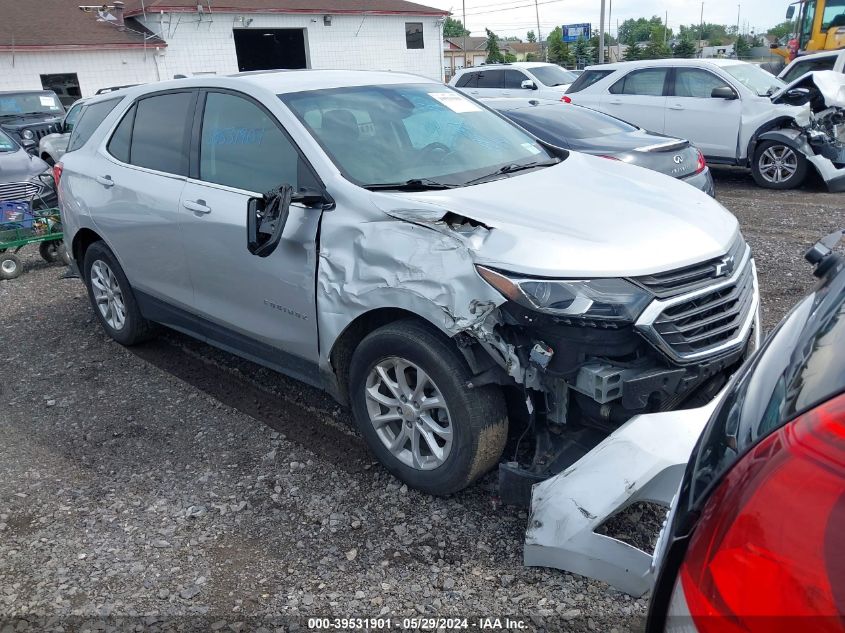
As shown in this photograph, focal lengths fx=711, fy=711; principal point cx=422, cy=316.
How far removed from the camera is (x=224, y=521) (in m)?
3.26

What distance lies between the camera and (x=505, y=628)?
2562 millimetres

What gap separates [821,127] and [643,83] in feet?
9.24

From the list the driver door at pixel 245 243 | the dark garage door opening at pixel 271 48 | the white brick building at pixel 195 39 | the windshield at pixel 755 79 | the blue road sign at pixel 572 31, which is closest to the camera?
the driver door at pixel 245 243

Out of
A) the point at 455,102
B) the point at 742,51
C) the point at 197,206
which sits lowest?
the point at 742,51

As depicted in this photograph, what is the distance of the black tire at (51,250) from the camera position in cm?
808

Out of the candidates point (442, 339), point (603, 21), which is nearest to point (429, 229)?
point (442, 339)

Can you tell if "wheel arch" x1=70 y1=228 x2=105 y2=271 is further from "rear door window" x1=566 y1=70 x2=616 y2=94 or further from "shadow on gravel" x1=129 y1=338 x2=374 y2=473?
"rear door window" x1=566 y1=70 x2=616 y2=94

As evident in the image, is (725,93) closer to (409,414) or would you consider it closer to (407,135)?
(407,135)

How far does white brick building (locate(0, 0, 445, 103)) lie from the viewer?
25.7 meters

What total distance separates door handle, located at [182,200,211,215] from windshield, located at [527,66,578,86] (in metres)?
13.1

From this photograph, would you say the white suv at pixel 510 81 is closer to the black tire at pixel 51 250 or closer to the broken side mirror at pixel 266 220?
the black tire at pixel 51 250

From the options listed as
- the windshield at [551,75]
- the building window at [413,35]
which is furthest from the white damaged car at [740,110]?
the building window at [413,35]

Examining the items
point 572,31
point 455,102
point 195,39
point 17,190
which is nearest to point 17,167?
point 17,190

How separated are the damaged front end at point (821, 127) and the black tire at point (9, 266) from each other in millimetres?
9640
